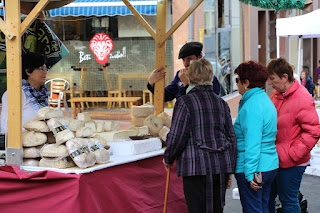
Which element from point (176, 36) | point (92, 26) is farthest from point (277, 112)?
point (92, 26)

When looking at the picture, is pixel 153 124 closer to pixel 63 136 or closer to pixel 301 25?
pixel 63 136

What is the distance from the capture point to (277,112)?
191 inches

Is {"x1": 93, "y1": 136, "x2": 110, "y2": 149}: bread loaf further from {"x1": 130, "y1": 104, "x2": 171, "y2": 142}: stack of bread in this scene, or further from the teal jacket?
the teal jacket

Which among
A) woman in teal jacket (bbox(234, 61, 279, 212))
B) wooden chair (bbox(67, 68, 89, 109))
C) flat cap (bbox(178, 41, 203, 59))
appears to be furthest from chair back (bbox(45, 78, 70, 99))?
woman in teal jacket (bbox(234, 61, 279, 212))

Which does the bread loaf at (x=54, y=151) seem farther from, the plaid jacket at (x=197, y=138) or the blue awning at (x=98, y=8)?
the blue awning at (x=98, y=8)

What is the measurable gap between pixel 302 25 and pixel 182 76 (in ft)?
16.8

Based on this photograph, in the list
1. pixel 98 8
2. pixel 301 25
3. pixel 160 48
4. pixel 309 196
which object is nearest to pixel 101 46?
pixel 98 8

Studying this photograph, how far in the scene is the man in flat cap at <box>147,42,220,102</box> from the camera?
18.1 feet

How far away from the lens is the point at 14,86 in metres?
4.03

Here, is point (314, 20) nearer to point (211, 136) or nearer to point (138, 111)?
point (138, 111)

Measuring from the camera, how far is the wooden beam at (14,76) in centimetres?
401

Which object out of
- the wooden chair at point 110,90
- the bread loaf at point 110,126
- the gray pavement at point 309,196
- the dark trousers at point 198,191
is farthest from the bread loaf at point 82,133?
the wooden chair at point 110,90

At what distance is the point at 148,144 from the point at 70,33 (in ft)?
31.6

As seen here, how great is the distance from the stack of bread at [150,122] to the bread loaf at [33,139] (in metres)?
1.18
